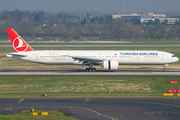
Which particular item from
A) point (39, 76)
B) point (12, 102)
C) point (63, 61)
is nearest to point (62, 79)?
point (39, 76)

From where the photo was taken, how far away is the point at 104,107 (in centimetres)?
3053

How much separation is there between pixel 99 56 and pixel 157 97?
75.8 feet

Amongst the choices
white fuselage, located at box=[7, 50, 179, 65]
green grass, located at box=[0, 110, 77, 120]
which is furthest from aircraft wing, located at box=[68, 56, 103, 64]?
green grass, located at box=[0, 110, 77, 120]

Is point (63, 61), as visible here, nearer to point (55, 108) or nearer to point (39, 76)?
point (39, 76)

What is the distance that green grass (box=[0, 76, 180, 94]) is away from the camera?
136 ft

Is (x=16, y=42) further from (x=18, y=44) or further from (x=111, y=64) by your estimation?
(x=111, y=64)

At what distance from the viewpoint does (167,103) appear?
3219 centimetres

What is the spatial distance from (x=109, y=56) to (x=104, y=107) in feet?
89.7

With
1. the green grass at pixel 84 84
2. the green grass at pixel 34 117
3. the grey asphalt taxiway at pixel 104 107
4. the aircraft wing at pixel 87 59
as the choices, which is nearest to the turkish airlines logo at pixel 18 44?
the green grass at pixel 84 84

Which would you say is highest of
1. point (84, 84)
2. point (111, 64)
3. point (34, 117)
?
point (111, 64)

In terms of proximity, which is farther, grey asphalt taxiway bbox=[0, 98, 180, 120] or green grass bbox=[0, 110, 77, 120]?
grey asphalt taxiway bbox=[0, 98, 180, 120]

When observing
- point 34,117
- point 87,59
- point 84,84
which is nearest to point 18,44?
point 87,59

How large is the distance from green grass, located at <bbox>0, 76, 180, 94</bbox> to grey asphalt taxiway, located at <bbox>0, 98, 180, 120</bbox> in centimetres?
662

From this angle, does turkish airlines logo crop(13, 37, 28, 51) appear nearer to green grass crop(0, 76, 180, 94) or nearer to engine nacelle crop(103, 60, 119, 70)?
green grass crop(0, 76, 180, 94)
